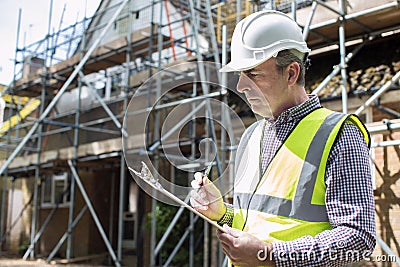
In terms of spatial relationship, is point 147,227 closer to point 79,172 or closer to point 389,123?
point 79,172

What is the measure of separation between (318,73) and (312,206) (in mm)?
4950

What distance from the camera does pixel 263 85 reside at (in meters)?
1.25

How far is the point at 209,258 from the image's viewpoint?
6922 millimetres

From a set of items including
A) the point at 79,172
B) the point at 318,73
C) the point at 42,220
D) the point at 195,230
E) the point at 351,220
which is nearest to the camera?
the point at 351,220

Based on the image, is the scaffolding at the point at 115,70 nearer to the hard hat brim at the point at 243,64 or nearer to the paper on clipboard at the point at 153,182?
the hard hat brim at the point at 243,64

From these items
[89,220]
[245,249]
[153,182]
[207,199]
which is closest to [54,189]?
[89,220]

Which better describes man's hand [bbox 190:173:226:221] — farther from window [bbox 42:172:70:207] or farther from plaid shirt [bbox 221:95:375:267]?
window [bbox 42:172:70:207]

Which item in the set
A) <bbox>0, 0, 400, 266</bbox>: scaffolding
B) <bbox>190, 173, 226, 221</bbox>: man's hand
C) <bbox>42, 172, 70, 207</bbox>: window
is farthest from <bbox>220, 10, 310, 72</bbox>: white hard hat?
<bbox>42, 172, 70, 207</bbox>: window

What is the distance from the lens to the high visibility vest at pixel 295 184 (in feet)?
3.82

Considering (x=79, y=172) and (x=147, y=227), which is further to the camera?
(x=79, y=172)

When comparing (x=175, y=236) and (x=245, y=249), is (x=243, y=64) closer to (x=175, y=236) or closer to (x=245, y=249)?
(x=245, y=249)

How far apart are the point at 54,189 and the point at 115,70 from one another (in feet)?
10.9

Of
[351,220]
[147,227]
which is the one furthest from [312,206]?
[147,227]

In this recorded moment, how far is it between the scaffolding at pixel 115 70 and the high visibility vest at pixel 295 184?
3.21 meters
